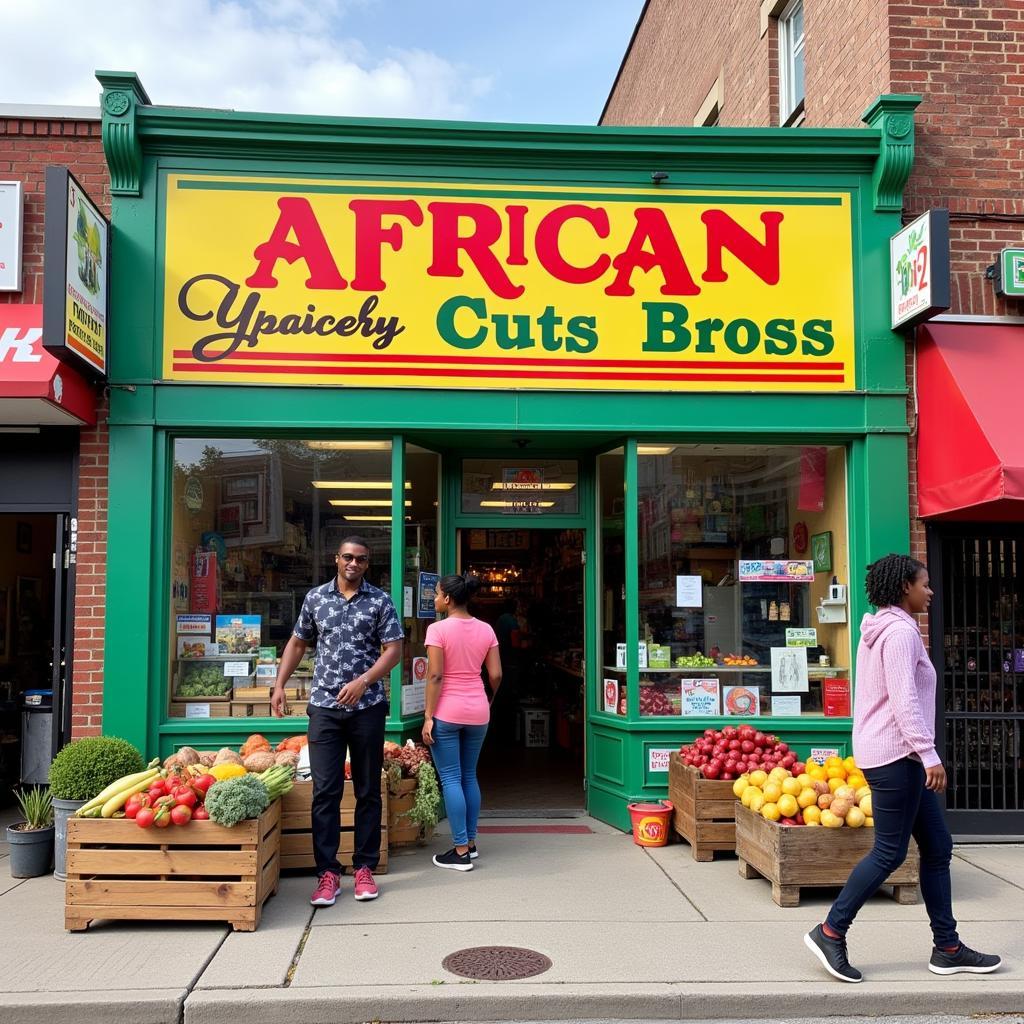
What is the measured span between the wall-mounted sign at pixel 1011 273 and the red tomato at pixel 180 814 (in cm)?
701

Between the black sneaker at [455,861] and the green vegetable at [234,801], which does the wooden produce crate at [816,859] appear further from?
the green vegetable at [234,801]

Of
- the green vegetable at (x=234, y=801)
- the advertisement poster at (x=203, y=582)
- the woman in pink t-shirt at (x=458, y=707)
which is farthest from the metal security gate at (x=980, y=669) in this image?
the advertisement poster at (x=203, y=582)

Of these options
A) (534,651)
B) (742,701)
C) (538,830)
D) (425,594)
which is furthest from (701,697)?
(534,651)

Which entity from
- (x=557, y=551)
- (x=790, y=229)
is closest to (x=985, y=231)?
(x=790, y=229)

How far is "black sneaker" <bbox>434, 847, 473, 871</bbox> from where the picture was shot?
6691 millimetres

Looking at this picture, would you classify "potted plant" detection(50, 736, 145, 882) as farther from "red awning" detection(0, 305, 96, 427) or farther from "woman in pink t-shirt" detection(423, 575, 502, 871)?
"red awning" detection(0, 305, 96, 427)

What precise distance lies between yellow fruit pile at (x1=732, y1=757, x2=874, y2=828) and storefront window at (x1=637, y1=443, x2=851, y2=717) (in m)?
1.51

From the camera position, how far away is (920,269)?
7504 millimetres

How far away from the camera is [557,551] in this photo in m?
11.8

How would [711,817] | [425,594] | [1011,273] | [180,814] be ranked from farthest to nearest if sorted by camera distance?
[425,594]
[1011,273]
[711,817]
[180,814]

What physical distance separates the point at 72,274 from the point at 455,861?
184 inches

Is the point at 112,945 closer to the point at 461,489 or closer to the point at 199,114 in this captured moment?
the point at 461,489

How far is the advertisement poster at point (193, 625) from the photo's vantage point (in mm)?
7836

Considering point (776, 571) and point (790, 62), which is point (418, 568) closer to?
point (776, 571)
